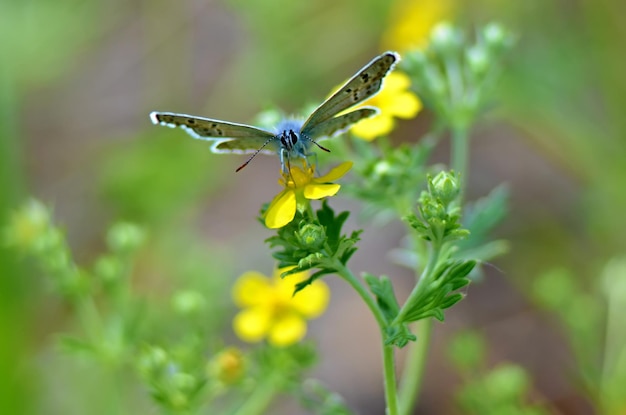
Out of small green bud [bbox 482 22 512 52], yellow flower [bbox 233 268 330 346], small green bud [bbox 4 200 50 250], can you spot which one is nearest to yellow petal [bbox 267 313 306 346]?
yellow flower [bbox 233 268 330 346]

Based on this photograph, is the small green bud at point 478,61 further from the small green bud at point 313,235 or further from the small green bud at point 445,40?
the small green bud at point 313,235

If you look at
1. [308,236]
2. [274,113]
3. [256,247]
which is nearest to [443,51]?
[274,113]

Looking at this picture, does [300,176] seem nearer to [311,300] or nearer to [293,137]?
[293,137]

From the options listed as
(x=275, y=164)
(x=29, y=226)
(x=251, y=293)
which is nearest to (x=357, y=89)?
(x=251, y=293)

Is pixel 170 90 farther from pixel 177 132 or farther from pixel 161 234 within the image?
pixel 161 234

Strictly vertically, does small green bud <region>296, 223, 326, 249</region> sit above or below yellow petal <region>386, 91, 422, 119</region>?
below

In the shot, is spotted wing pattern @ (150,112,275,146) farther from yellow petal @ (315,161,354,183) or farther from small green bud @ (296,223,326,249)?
small green bud @ (296,223,326,249)
